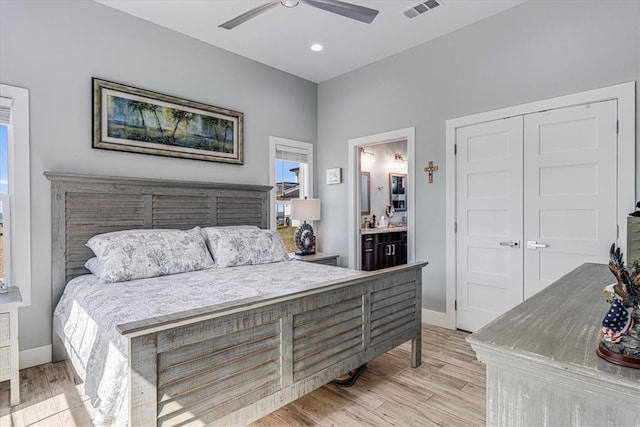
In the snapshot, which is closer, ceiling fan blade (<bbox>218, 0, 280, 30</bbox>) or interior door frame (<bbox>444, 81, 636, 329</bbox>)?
ceiling fan blade (<bbox>218, 0, 280, 30</bbox>)

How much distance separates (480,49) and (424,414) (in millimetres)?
3249

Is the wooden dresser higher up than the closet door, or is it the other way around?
the closet door

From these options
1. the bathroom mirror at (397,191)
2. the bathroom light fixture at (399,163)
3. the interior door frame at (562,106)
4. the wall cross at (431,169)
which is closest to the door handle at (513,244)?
the interior door frame at (562,106)

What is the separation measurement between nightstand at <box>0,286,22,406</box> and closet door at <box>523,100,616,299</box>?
13.0 ft

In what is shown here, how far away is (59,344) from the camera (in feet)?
9.41

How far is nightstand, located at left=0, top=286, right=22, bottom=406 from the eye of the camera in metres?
2.23

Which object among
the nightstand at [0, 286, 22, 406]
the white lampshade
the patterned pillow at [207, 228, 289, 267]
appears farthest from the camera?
the white lampshade

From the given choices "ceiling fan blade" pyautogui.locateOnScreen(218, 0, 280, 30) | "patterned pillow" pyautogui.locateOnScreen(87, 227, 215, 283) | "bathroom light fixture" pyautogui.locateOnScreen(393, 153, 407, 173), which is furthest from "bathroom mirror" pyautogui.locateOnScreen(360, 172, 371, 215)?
"ceiling fan blade" pyautogui.locateOnScreen(218, 0, 280, 30)

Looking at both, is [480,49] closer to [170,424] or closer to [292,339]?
[292,339]

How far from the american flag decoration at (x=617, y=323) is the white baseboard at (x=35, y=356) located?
3.60m

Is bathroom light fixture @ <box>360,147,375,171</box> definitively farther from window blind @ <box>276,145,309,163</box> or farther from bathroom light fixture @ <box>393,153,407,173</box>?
window blind @ <box>276,145,309,163</box>

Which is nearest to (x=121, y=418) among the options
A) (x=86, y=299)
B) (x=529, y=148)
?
(x=86, y=299)

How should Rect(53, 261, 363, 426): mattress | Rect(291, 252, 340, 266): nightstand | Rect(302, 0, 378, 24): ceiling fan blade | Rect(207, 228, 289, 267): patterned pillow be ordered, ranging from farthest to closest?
Rect(291, 252, 340, 266): nightstand
Rect(207, 228, 289, 267): patterned pillow
Rect(302, 0, 378, 24): ceiling fan blade
Rect(53, 261, 363, 426): mattress

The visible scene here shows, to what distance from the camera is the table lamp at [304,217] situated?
172 inches
